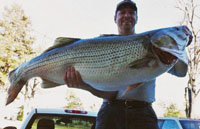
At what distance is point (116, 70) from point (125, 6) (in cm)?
124

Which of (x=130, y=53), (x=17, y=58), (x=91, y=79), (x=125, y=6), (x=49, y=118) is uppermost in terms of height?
(x=17, y=58)

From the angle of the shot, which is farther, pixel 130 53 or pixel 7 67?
pixel 7 67

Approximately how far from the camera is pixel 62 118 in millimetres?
5656

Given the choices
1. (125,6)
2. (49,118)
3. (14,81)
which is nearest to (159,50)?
(125,6)

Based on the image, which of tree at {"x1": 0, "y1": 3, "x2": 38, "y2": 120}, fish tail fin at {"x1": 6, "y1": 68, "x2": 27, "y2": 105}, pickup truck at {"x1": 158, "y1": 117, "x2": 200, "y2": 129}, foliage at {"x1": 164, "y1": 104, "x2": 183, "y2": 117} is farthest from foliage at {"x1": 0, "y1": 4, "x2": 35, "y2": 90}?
foliage at {"x1": 164, "y1": 104, "x2": 183, "y2": 117}

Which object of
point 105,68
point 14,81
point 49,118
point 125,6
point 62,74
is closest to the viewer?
point 105,68

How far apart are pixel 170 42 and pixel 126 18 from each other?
3.80ft

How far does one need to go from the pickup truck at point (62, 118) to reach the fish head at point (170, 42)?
3678 millimetres

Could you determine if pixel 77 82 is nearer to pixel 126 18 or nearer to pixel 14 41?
pixel 126 18

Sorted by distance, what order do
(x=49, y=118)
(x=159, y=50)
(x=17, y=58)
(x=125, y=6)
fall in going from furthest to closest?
(x=17, y=58)
(x=49, y=118)
(x=125, y=6)
(x=159, y=50)

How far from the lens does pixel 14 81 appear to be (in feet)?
9.74

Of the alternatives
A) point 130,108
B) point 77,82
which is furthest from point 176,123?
point 77,82

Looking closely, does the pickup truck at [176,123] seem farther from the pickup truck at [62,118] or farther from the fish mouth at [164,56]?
the fish mouth at [164,56]

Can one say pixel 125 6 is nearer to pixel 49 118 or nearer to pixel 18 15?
pixel 49 118
